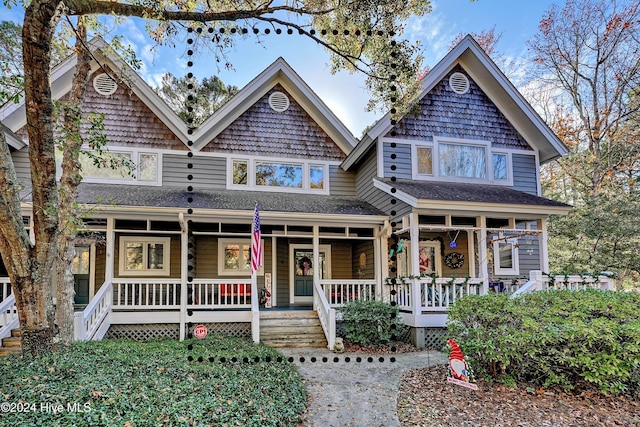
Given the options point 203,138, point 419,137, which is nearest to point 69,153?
point 203,138

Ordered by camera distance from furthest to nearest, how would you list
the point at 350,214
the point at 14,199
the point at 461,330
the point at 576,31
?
the point at 576,31, the point at 350,214, the point at 461,330, the point at 14,199

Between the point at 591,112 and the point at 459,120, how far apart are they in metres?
11.8

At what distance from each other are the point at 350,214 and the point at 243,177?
11.8 feet

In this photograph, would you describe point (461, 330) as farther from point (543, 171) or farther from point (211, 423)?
point (543, 171)

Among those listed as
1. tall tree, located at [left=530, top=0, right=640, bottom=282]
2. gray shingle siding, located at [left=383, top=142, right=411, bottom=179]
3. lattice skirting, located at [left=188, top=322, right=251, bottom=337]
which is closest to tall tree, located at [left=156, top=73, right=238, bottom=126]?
gray shingle siding, located at [left=383, top=142, right=411, bottom=179]

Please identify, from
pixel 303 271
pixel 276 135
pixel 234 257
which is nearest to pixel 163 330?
pixel 234 257

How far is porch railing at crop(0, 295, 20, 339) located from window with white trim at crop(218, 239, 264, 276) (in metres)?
4.99

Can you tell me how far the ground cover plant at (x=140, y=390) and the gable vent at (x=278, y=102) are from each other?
8.24 metres

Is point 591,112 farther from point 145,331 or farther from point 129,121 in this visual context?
point 145,331

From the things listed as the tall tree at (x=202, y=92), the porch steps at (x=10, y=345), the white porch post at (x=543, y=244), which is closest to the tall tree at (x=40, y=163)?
the porch steps at (x=10, y=345)

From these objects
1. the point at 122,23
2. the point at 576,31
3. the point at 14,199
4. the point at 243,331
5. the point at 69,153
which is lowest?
the point at 243,331

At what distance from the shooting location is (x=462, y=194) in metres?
10.0

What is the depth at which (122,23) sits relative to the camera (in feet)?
20.9

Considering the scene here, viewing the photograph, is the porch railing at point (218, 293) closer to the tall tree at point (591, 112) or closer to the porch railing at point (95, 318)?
the porch railing at point (95, 318)
